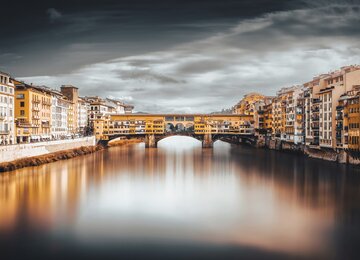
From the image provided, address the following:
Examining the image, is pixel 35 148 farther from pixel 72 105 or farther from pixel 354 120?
pixel 354 120

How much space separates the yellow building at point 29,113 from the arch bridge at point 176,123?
1796 cm

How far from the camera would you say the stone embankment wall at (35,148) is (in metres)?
28.9

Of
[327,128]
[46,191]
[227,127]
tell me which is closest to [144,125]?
[227,127]

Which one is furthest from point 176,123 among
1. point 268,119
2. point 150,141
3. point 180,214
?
point 180,214

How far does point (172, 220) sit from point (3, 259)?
6.85 m

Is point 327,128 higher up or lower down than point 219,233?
A: higher up

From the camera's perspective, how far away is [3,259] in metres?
12.2

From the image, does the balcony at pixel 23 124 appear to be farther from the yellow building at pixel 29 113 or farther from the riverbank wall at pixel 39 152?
the riverbank wall at pixel 39 152

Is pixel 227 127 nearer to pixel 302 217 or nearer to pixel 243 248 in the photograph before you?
pixel 302 217

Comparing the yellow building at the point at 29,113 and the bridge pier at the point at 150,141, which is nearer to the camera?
the yellow building at the point at 29,113

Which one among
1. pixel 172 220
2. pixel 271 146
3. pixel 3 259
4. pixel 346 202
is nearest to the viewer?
pixel 3 259

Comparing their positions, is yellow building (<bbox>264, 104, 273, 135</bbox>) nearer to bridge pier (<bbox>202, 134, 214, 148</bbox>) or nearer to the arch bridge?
the arch bridge

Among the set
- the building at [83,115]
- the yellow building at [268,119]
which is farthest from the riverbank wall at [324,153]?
the building at [83,115]

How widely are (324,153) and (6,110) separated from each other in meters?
28.3
